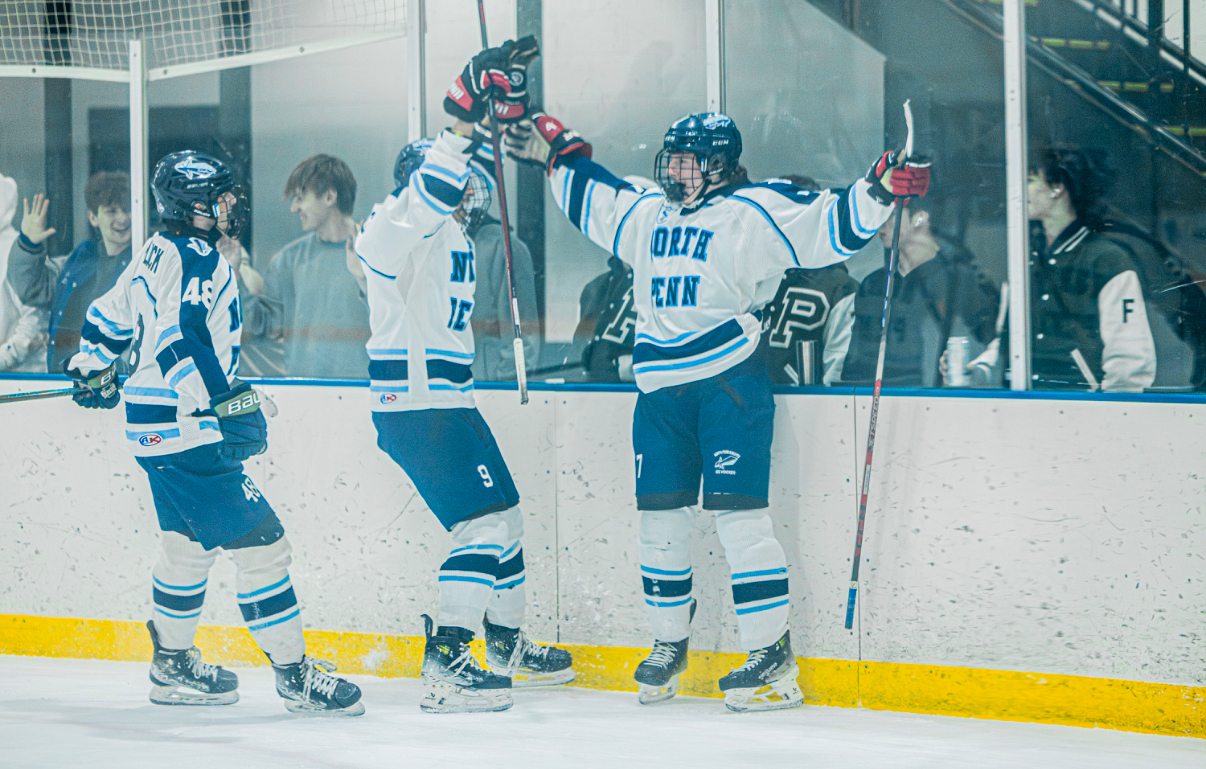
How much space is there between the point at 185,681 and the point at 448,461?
35.2 inches

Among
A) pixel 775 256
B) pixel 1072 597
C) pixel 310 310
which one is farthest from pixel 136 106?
pixel 1072 597

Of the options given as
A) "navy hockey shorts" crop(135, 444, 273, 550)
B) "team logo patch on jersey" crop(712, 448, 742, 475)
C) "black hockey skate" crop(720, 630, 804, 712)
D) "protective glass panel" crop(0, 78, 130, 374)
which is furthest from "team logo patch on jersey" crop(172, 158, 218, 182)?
"black hockey skate" crop(720, 630, 804, 712)

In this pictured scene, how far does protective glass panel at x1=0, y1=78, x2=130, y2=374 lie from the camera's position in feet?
13.0

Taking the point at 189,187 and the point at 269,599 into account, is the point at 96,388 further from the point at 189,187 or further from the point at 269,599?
the point at 269,599

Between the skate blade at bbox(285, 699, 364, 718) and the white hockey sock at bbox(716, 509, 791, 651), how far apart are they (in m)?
0.95

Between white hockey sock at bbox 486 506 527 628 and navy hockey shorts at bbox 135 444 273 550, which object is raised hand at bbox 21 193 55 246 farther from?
white hockey sock at bbox 486 506 527 628

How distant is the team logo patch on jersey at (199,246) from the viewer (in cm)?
297

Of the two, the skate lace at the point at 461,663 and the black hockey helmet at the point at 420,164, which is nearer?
the skate lace at the point at 461,663

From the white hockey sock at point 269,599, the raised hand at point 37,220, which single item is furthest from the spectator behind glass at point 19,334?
the white hockey sock at point 269,599

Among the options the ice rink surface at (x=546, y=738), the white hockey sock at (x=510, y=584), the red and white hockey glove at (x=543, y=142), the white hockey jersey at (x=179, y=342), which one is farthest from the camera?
the red and white hockey glove at (x=543, y=142)

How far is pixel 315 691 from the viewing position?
2.98 meters

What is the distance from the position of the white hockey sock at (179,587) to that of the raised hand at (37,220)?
1.44m

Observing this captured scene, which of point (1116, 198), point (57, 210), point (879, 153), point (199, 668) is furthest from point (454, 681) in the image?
point (57, 210)

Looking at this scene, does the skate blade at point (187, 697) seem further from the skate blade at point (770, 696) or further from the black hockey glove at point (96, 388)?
the skate blade at point (770, 696)
